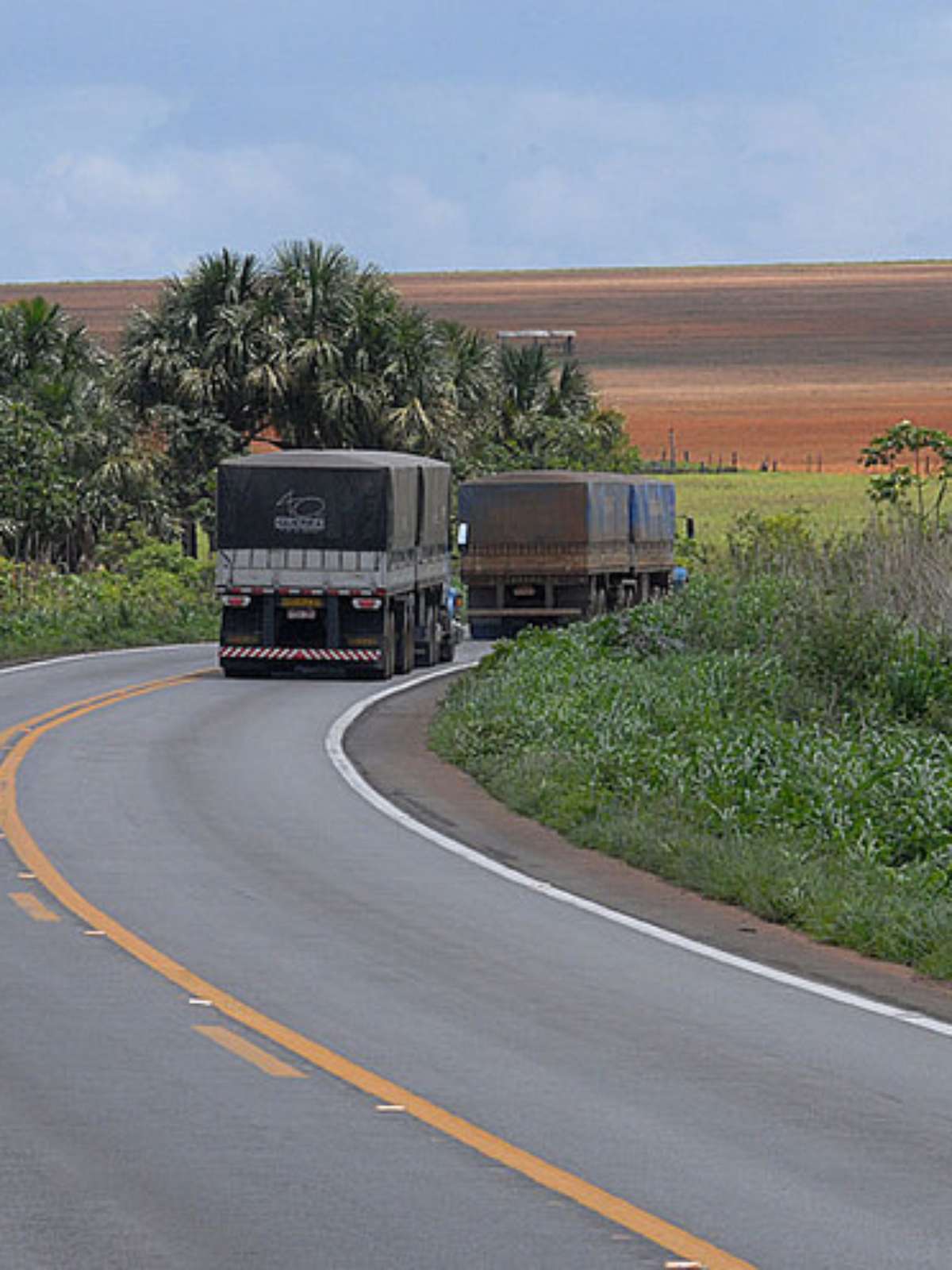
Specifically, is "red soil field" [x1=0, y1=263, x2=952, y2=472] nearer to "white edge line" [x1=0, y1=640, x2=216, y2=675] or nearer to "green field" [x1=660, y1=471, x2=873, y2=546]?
"green field" [x1=660, y1=471, x2=873, y2=546]

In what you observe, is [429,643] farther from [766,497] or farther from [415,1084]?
[766,497]

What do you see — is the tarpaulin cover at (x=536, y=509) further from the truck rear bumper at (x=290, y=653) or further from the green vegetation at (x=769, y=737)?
the green vegetation at (x=769, y=737)

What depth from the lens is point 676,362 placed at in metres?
142

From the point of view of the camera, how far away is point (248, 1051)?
1064cm

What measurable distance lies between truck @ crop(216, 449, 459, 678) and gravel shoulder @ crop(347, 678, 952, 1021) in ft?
29.8

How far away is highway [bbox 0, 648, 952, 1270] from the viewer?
7.70 metres

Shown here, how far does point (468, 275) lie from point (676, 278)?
16.6m

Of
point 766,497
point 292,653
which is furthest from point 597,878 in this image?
point 766,497

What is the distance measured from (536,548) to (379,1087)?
40.2 metres

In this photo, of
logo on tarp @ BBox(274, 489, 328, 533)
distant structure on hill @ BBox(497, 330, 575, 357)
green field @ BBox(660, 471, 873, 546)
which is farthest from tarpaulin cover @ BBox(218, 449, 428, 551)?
distant structure on hill @ BBox(497, 330, 575, 357)

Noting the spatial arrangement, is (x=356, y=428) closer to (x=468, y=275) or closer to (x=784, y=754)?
(x=784, y=754)

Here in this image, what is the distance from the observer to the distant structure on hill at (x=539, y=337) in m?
89.3

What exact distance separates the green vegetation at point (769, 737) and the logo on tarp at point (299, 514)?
18.2ft

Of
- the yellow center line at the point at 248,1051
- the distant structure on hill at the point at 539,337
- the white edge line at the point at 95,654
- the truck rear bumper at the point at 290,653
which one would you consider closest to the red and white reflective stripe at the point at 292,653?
the truck rear bumper at the point at 290,653
